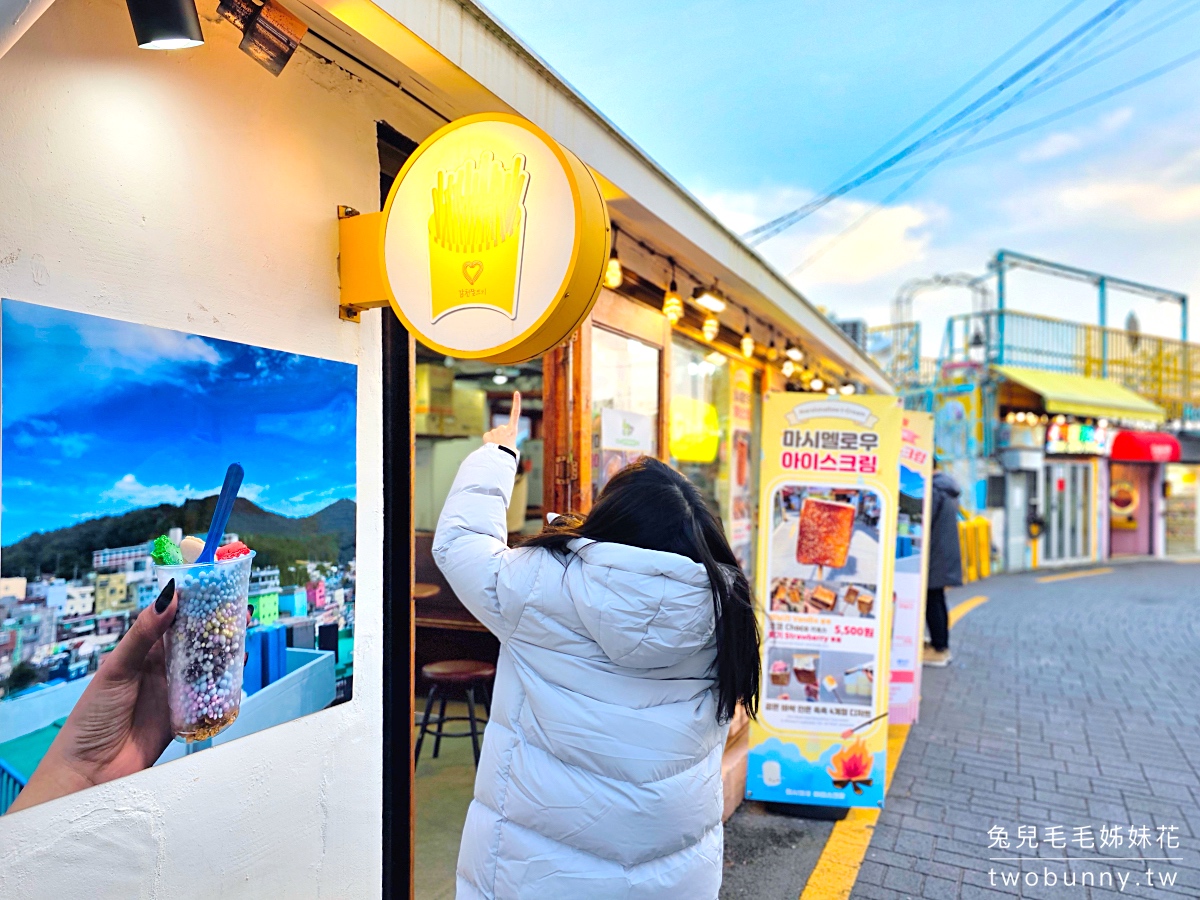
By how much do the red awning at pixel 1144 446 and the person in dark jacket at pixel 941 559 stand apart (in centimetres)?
1334

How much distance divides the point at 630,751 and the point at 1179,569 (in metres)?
20.0

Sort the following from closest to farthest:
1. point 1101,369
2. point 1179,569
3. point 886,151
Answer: point 886,151 → point 1179,569 → point 1101,369

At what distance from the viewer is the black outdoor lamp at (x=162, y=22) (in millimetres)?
1628

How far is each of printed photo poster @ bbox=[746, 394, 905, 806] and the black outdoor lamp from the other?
11.2 ft

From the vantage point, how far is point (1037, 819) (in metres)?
4.28

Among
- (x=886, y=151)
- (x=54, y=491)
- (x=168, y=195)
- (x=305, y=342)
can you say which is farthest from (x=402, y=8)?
(x=886, y=151)

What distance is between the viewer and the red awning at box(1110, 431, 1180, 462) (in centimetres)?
1806

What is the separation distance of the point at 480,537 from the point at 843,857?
120 inches

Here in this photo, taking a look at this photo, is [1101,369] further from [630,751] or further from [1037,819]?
[630,751]

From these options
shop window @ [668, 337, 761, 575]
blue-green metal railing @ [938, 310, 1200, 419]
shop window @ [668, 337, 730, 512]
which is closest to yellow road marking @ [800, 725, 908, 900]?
shop window @ [668, 337, 761, 575]

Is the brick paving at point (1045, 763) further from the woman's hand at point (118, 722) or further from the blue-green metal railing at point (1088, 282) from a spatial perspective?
the blue-green metal railing at point (1088, 282)

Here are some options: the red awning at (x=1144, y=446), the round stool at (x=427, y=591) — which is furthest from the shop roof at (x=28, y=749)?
the red awning at (x=1144, y=446)

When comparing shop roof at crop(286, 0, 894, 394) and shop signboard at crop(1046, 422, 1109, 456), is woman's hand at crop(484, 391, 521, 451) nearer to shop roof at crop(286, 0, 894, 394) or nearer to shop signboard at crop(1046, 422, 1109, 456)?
shop roof at crop(286, 0, 894, 394)

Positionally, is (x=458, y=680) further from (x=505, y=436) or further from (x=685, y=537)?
(x=685, y=537)
